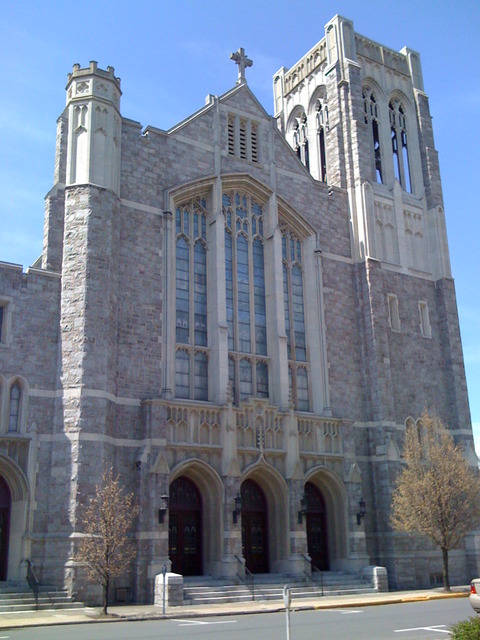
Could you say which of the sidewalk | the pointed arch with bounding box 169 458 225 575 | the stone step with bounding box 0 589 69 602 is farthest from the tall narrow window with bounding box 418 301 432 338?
the stone step with bounding box 0 589 69 602

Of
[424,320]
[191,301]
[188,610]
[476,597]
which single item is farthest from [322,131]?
[476,597]

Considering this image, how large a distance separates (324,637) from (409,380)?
20528 millimetres

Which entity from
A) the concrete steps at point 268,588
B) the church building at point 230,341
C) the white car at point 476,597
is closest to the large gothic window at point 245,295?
the church building at point 230,341

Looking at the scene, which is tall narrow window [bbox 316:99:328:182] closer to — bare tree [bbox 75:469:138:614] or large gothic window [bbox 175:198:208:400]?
large gothic window [bbox 175:198:208:400]

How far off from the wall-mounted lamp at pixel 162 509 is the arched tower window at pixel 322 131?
822 inches

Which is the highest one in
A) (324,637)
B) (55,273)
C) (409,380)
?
(55,273)

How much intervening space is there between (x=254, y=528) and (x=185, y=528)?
309 cm

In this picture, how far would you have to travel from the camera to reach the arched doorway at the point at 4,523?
22.1 m

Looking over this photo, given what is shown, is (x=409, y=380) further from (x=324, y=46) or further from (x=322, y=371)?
(x=324, y=46)

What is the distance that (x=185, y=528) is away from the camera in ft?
83.8

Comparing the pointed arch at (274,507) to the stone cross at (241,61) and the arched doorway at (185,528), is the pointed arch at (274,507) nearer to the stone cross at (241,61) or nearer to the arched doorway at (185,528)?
the arched doorway at (185,528)

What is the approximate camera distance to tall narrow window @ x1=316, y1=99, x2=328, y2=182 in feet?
126

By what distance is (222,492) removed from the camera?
Answer: 1006 inches

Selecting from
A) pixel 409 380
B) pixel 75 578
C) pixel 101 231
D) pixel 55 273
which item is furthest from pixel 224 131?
pixel 75 578
